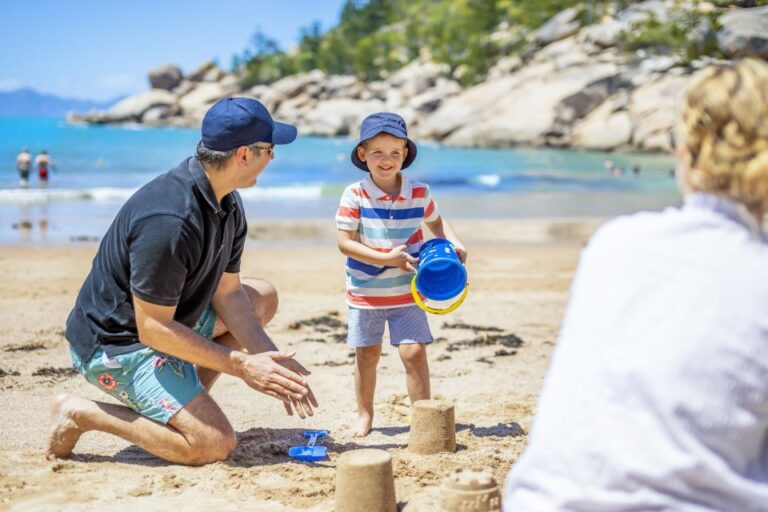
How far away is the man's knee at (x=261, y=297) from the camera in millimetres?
4812

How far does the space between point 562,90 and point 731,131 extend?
158ft

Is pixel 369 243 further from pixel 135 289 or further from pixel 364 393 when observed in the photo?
pixel 135 289

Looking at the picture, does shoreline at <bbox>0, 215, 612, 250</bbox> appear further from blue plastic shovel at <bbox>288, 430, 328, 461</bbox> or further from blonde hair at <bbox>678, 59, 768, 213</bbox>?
blonde hair at <bbox>678, 59, 768, 213</bbox>

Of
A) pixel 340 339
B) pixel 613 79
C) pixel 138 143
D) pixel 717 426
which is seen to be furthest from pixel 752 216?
pixel 138 143

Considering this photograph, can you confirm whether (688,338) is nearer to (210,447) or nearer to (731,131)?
(731,131)

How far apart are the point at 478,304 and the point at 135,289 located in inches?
194

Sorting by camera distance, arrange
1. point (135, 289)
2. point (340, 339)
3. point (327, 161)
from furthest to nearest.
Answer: point (327, 161) → point (340, 339) → point (135, 289)

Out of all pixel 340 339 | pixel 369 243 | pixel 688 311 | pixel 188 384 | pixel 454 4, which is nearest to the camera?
pixel 688 311

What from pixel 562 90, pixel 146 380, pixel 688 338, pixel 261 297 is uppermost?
pixel 562 90

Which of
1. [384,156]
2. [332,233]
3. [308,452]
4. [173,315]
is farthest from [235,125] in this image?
[332,233]

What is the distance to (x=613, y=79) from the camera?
47.4 meters

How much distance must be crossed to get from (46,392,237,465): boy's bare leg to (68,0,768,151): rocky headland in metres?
29.7

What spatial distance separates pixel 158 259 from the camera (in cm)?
379

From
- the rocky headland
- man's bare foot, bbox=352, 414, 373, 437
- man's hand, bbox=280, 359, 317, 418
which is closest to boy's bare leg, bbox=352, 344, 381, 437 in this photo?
man's bare foot, bbox=352, 414, 373, 437
